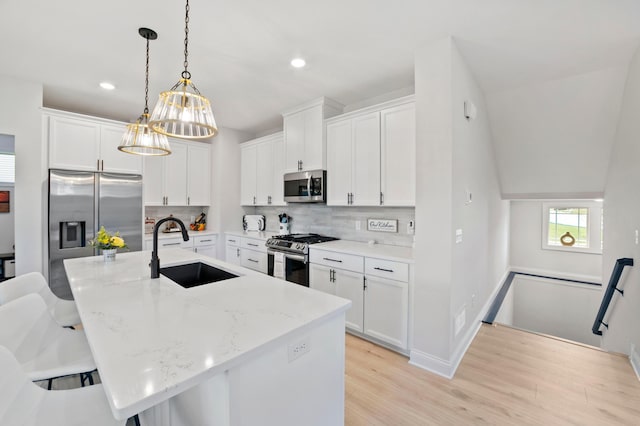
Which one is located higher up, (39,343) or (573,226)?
(573,226)

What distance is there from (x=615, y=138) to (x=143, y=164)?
5.63m

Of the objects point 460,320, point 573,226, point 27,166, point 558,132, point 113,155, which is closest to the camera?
point 460,320

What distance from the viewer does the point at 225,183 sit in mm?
4906

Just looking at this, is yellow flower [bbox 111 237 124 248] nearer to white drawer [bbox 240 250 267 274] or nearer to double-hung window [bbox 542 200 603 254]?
white drawer [bbox 240 250 267 274]

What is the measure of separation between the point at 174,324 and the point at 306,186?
2650 mm

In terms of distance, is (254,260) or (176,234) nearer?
(254,260)

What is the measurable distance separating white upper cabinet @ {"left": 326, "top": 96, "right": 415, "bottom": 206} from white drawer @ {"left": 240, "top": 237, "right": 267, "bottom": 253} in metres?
1.15

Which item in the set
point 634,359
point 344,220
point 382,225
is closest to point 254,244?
point 344,220

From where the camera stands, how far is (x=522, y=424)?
1840 millimetres

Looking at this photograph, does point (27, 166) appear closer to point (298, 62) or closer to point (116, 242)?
point (116, 242)

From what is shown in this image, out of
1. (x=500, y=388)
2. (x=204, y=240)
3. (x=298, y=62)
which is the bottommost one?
(x=500, y=388)

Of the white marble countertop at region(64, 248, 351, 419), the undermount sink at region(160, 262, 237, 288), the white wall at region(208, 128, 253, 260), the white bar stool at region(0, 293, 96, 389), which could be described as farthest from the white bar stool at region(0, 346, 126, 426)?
the white wall at region(208, 128, 253, 260)

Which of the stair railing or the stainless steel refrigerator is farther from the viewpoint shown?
the stainless steel refrigerator

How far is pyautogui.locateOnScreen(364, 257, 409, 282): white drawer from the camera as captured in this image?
257cm
